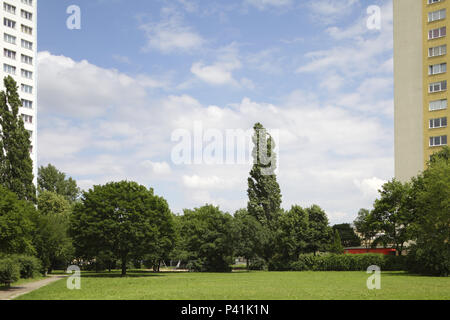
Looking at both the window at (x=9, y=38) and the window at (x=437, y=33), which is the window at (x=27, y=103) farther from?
the window at (x=437, y=33)

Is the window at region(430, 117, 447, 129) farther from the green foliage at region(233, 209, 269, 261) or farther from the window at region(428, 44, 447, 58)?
the green foliage at region(233, 209, 269, 261)

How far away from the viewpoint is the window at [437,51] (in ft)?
278

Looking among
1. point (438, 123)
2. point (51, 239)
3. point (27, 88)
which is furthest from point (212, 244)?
point (27, 88)

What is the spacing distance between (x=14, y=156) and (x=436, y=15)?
7740 centimetres

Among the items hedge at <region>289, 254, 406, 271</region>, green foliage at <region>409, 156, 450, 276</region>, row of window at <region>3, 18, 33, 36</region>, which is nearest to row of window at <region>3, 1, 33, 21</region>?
row of window at <region>3, 18, 33, 36</region>

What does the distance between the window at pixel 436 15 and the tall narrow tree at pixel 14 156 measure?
7400 centimetres

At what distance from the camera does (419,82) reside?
88.0 m

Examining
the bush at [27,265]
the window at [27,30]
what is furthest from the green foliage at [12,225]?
the window at [27,30]

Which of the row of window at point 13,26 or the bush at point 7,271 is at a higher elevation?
the row of window at point 13,26

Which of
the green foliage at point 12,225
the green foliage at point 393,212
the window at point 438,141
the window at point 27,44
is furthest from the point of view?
the window at point 27,44

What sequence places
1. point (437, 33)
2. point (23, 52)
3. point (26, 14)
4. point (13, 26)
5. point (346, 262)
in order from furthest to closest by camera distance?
point (26, 14) < point (23, 52) < point (13, 26) < point (437, 33) < point (346, 262)

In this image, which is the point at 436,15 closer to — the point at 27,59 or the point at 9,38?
the point at 27,59
